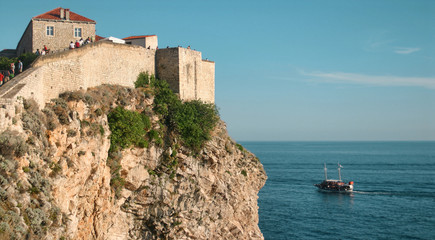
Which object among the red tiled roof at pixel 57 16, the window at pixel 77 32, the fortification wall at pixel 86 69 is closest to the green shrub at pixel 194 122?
the fortification wall at pixel 86 69

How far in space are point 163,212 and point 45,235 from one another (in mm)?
13400

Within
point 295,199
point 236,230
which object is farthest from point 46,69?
point 295,199

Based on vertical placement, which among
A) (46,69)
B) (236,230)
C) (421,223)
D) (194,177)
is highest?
(46,69)

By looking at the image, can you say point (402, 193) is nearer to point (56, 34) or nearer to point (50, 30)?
point (56, 34)

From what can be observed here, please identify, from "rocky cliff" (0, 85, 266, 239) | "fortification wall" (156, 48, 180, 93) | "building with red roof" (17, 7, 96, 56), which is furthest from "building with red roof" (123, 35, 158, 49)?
"rocky cliff" (0, 85, 266, 239)

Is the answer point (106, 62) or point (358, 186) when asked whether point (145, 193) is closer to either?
point (106, 62)

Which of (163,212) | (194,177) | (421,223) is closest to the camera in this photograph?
(163,212)

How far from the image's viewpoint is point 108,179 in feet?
86.6

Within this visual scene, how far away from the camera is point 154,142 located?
30.3m

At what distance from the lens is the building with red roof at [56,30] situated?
3128 cm

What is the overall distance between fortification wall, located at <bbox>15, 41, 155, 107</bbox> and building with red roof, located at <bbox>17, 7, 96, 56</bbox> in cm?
380

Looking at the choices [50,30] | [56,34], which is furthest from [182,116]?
[50,30]

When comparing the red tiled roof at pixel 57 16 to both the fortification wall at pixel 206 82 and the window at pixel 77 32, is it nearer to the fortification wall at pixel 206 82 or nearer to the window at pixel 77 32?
the window at pixel 77 32

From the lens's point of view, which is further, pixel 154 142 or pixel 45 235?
pixel 154 142
